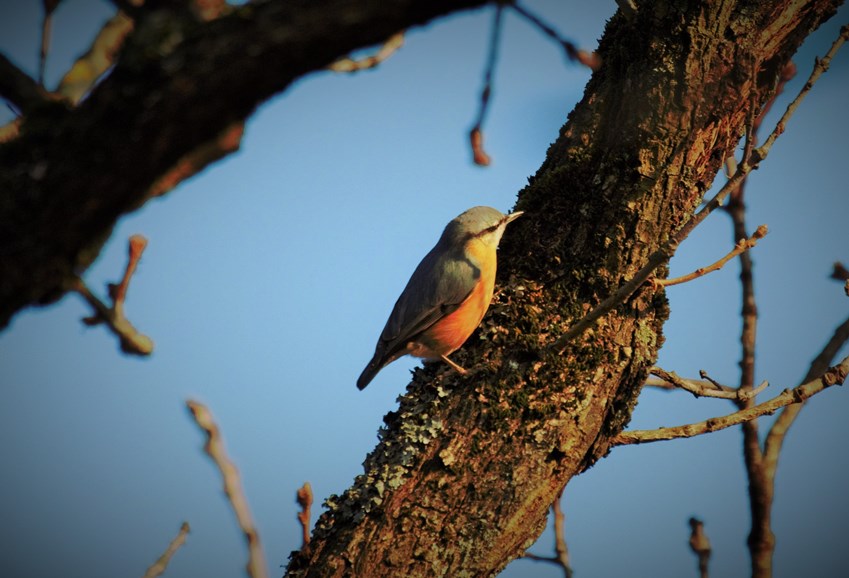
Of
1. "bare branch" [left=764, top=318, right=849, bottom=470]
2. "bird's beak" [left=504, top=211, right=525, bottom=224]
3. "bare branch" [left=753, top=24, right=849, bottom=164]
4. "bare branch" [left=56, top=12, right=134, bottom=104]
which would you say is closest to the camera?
"bare branch" [left=56, top=12, right=134, bottom=104]

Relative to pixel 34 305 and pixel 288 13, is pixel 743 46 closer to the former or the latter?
pixel 288 13

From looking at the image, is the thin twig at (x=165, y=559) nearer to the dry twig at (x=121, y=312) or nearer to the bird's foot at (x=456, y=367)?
the dry twig at (x=121, y=312)

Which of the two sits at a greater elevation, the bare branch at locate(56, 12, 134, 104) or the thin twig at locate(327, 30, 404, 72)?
the thin twig at locate(327, 30, 404, 72)

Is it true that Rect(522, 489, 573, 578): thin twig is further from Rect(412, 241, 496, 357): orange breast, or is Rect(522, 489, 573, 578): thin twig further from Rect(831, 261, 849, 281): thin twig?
Rect(831, 261, 849, 281): thin twig

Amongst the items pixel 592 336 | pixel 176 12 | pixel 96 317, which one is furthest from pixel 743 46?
pixel 96 317

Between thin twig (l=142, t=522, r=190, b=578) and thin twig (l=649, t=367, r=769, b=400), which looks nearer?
thin twig (l=142, t=522, r=190, b=578)

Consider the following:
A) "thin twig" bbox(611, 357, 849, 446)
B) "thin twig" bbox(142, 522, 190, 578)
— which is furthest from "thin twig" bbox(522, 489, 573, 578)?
"thin twig" bbox(142, 522, 190, 578)

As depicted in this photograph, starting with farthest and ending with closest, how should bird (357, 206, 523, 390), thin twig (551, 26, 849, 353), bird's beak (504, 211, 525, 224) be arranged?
bird (357, 206, 523, 390) < bird's beak (504, 211, 525, 224) < thin twig (551, 26, 849, 353)

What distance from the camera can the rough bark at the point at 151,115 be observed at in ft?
4.56

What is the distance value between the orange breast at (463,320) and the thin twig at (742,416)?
104cm

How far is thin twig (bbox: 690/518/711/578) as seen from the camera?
359 cm

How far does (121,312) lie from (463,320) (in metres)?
2.43

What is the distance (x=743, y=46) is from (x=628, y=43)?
1.84 ft

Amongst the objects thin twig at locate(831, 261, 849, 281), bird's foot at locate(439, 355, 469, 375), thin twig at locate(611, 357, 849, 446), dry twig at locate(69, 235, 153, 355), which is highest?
thin twig at locate(831, 261, 849, 281)
